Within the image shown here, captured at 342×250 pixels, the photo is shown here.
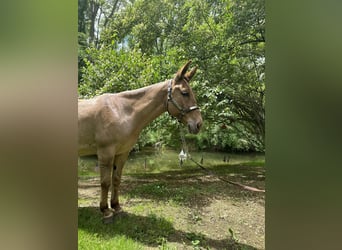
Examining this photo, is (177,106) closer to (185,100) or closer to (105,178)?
(185,100)

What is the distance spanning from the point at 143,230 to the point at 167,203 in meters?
0.22

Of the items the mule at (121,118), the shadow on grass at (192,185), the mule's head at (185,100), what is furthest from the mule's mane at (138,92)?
the shadow on grass at (192,185)

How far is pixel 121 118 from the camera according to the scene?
1713 mm

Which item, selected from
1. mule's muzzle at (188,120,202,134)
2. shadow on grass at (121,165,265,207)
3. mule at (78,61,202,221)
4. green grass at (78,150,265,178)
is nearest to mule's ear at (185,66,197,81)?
mule at (78,61,202,221)

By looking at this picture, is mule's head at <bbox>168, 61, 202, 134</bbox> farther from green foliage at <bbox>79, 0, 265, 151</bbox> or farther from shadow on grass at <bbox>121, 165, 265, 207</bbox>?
shadow on grass at <bbox>121, 165, 265, 207</bbox>

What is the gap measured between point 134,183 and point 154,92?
62 centimetres

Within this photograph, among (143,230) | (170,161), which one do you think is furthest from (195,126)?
(143,230)

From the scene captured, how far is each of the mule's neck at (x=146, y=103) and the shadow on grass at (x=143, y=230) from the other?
1.87 ft

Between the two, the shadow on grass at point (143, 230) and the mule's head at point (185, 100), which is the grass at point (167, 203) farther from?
the mule's head at point (185, 100)
